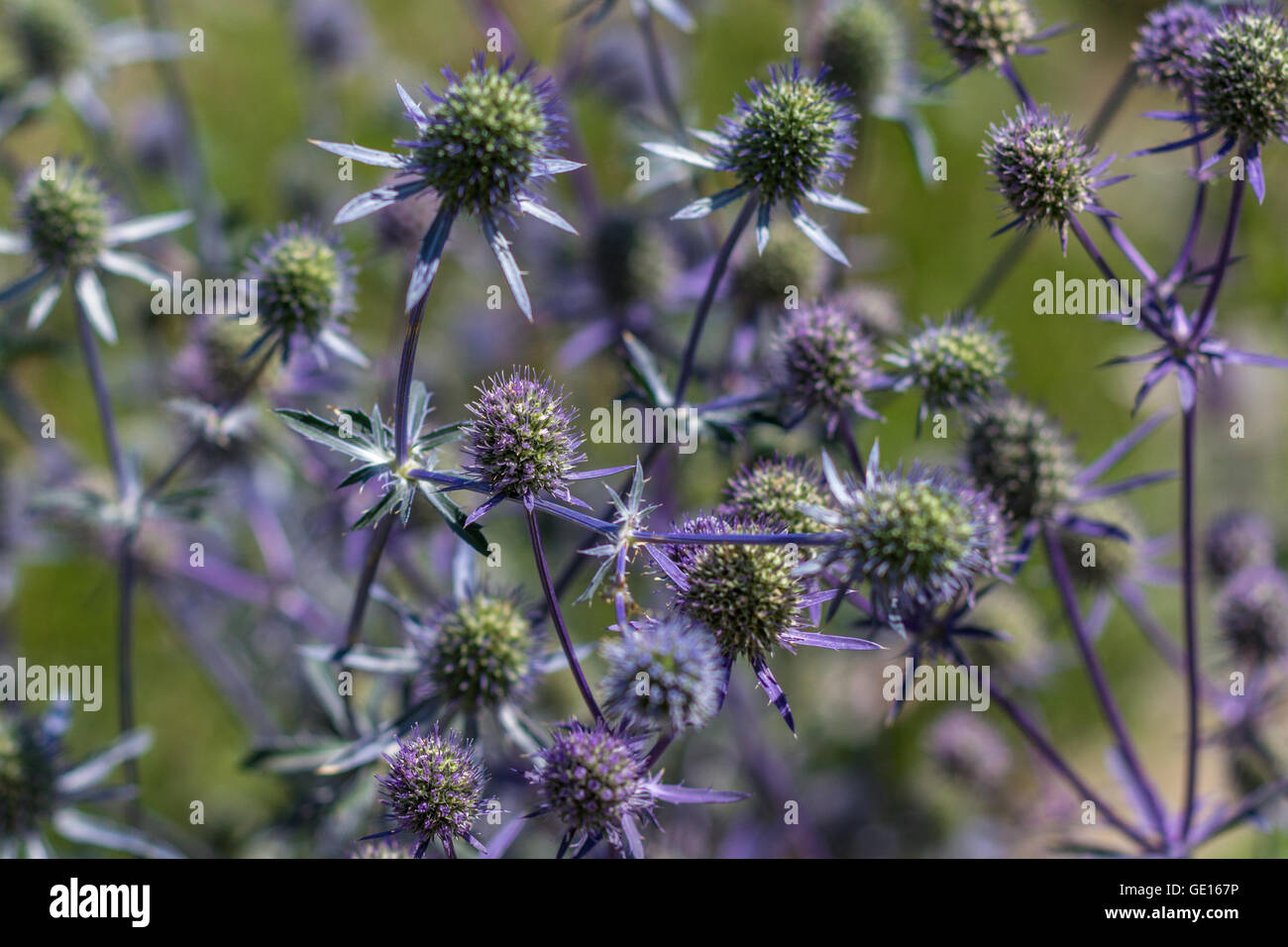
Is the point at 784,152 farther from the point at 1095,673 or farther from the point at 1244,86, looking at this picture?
the point at 1095,673

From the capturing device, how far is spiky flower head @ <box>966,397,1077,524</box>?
2.58 metres

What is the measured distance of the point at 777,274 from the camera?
10.7ft

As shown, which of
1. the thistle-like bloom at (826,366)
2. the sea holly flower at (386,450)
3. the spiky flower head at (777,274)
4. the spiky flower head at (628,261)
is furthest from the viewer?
the spiky flower head at (628,261)

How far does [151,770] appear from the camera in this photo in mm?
4320

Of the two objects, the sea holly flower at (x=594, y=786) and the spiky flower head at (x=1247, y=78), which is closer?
the sea holly flower at (x=594, y=786)

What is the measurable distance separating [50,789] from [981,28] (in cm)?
343

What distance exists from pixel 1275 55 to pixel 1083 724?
3602 mm

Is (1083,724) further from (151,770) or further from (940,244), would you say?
(151,770)

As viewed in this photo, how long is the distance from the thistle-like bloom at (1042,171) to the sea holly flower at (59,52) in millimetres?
3005

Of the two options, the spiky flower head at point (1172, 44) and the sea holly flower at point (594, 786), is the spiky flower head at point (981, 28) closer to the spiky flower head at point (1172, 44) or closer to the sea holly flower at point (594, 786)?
the spiky flower head at point (1172, 44)

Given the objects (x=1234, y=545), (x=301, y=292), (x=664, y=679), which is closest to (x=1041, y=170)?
(x=664, y=679)

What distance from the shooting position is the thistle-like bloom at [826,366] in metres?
2.51

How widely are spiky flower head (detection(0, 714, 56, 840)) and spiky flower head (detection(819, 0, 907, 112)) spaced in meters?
3.30

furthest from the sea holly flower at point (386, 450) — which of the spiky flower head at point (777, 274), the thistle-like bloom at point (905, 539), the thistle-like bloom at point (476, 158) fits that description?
the spiky flower head at point (777, 274)
